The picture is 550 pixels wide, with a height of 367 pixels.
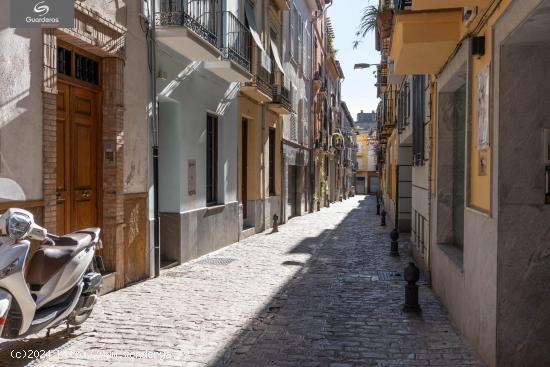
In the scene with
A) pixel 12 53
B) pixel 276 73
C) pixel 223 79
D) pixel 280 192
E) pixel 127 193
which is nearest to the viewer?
pixel 12 53

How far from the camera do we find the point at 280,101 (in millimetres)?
17406

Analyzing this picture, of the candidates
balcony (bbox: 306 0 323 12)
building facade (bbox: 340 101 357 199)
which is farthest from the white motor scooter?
building facade (bbox: 340 101 357 199)

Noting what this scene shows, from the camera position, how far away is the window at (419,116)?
31.5 ft

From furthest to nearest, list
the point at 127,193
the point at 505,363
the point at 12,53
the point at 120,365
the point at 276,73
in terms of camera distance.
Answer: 1. the point at 276,73
2. the point at 127,193
3. the point at 12,53
4. the point at 120,365
5. the point at 505,363

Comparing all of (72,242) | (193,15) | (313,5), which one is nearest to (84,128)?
(72,242)

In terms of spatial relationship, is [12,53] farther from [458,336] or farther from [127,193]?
[458,336]

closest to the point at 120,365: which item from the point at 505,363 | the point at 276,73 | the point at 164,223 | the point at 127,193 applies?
the point at 505,363

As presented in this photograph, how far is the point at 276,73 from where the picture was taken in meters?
18.3

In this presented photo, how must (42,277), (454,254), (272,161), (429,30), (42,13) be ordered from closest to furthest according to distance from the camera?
(42,277) → (42,13) → (429,30) → (454,254) → (272,161)

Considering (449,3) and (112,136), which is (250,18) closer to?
(112,136)

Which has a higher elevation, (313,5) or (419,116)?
(313,5)

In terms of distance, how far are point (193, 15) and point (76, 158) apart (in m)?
4.45

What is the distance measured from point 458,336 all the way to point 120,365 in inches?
132

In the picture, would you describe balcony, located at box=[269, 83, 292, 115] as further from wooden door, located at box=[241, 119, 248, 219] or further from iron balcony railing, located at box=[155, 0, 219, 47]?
iron balcony railing, located at box=[155, 0, 219, 47]
